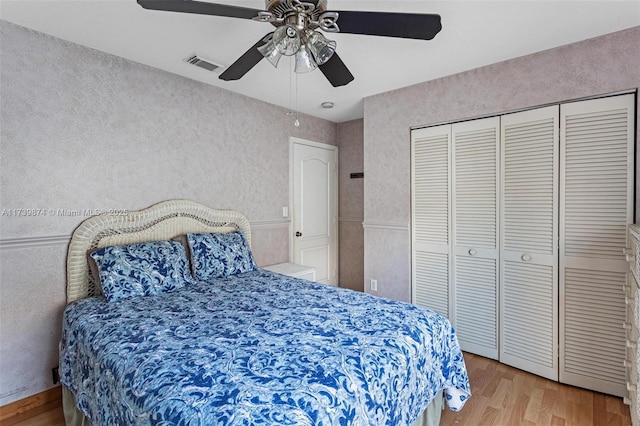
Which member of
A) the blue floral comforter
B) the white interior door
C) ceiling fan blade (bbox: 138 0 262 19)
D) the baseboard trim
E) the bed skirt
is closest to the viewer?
the blue floral comforter

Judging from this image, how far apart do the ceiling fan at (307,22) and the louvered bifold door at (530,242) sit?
1400mm

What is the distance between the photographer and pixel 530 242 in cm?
237

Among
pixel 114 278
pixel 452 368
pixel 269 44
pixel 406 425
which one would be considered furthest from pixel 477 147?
pixel 114 278

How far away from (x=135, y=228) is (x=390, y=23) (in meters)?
2.20

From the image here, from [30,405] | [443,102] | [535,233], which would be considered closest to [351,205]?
[443,102]

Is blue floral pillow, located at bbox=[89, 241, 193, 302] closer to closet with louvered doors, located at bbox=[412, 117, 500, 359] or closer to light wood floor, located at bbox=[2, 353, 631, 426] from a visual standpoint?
light wood floor, located at bbox=[2, 353, 631, 426]

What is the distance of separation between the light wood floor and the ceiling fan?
212 cm

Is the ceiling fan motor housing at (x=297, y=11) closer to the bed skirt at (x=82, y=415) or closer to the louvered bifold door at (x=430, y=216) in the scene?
the louvered bifold door at (x=430, y=216)

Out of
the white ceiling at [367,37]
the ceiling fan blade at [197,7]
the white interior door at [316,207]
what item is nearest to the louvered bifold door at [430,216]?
the white ceiling at [367,37]

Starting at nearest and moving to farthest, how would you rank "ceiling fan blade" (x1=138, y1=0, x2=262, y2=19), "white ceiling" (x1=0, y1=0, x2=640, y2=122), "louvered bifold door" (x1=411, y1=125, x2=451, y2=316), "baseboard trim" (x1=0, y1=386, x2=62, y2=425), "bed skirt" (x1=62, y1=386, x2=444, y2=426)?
"ceiling fan blade" (x1=138, y1=0, x2=262, y2=19)
"bed skirt" (x1=62, y1=386, x2=444, y2=426)
"white ceiling" (x1=0, y1=0, x2=640, y2=122)
"baseboard trim" (x1=0, y1=386, x2=62, y2=425)
"louvered bifold door" (x1=411, y1=125, x2=451, y2=316)

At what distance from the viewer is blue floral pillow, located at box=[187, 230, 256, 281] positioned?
2.50m

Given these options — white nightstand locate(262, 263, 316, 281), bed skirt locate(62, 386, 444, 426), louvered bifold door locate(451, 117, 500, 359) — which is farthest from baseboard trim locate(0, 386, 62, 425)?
louvered bifold door locate(451, 117, 500, 359)

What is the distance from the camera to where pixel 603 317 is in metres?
2.10

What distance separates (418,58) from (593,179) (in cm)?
146
